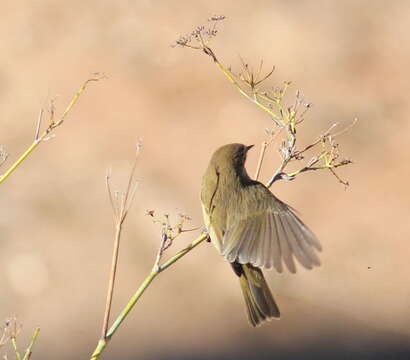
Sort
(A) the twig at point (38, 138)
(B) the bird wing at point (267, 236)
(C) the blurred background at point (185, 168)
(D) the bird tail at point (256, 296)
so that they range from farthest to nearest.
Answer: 1. (C) the blurred background at point (185, 168)
2. (D) the bird tail at point (256, 296)
3. (B) the bird wing at point (267, 236)
4. (A) the twig at point (38, 138)

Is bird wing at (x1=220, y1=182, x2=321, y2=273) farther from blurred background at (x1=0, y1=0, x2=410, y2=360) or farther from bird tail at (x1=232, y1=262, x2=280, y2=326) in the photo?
blurred background at (x1=0, y1=0, x2=410, y2=360)

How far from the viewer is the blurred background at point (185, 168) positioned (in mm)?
6047

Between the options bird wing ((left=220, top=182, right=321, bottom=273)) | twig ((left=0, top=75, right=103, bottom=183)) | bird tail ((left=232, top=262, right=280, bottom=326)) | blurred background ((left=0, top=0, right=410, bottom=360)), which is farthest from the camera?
blurred background ((left=0, top=0, right=410, bottom=360))

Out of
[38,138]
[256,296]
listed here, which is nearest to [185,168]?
[256,296]

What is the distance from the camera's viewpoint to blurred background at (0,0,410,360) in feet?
19.8

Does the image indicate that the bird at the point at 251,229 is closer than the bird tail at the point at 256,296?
Yes

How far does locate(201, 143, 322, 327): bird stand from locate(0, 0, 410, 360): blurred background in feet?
8.25

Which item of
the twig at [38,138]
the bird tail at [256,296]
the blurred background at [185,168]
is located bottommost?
the twig at [38,138]

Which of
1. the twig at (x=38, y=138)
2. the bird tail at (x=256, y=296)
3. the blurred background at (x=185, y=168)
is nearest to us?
the twig at (x=38, y=138)

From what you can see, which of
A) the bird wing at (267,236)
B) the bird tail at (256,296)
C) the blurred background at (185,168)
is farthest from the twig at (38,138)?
the blurred background at (185,168)

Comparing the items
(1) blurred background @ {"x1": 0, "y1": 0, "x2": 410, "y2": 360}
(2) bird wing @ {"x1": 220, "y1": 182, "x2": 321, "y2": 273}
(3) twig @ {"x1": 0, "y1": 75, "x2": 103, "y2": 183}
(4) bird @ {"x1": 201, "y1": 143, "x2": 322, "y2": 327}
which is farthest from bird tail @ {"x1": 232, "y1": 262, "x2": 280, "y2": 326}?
(1) blurred background @ {"x1": 0, "y1": 0, "x2": 410, "y2": 360}

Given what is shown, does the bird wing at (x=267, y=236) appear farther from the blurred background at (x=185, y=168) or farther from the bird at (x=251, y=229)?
the blurred background at (x=185, y=168)

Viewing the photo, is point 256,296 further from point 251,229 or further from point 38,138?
point 38,138

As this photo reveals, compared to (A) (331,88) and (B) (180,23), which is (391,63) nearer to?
(A) (331,88)
